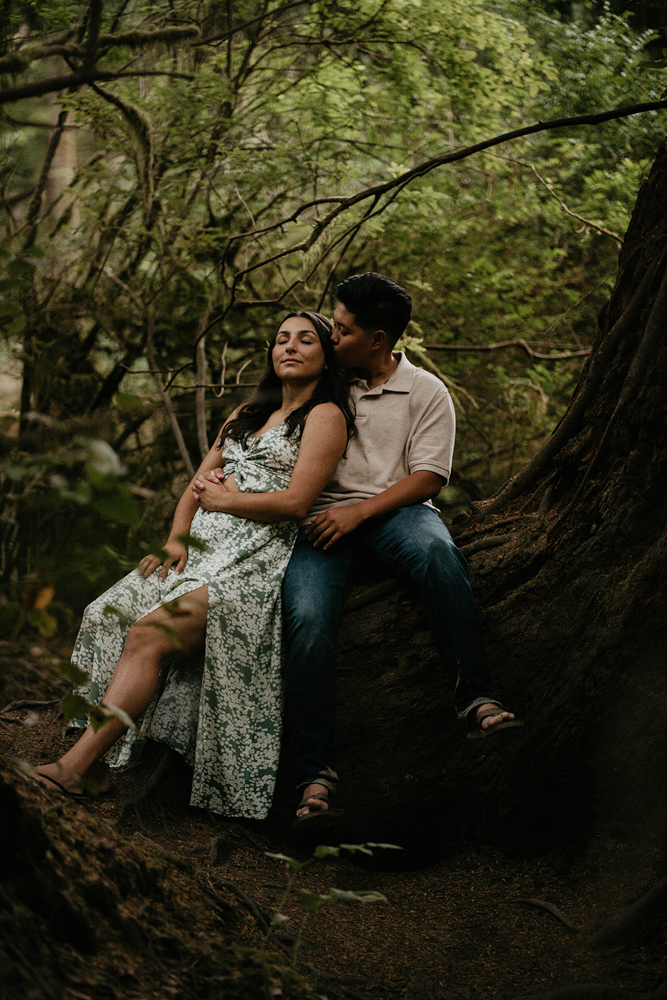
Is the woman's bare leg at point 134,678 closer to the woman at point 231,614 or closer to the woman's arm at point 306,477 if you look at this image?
the woman at point 231,614

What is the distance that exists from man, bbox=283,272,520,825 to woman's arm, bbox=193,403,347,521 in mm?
113

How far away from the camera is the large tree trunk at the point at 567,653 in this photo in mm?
2471

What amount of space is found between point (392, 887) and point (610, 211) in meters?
5.06

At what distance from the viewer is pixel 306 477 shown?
2914 millimetres

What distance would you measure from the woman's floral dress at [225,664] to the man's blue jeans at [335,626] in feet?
0.29

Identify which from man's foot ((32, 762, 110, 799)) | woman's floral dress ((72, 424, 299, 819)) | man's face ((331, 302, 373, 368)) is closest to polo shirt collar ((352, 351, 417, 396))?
man's face ((331, 302, 373, 368))

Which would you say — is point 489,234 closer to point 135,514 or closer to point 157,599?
point 157,599

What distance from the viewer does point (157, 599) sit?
3014mm

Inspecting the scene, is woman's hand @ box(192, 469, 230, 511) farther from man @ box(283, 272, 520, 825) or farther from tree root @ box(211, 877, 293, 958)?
tree root @ box(211, 877, 293, 958)

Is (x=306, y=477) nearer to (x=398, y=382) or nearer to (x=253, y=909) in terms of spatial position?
(x=398, y=382)

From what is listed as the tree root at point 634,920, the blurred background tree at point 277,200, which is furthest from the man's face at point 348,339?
the tree root at point 634,920

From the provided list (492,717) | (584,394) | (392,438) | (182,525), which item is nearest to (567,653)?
(492,717)

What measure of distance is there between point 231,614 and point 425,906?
116cm

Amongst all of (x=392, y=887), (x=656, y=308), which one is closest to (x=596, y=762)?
→ (x=392, y=887)
